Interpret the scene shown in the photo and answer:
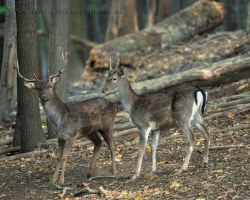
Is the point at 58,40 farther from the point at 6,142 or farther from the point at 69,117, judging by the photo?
the point at 69,117

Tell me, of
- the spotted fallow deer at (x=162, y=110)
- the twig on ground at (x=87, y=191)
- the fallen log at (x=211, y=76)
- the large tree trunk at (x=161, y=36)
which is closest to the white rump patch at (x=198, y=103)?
the spotted fallow deer at (x=162, y=110)

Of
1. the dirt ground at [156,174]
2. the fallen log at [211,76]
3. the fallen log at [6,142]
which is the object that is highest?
the fallen log at [211,76]

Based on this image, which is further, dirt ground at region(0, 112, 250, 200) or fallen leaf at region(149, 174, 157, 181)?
fallen leaf at region(149, 174, 157, 181)

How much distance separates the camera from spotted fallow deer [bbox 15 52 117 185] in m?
10.1

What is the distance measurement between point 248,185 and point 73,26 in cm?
1927

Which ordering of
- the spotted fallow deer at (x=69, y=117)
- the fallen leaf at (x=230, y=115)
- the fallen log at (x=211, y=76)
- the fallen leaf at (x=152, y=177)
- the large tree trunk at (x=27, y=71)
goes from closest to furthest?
the fallen leaf at (x=152, y=177) → the spotted fallow deer at (x=69, y=117) → the large tree trunk at (x=27, y=71) → the fallen leaf at (x=230, y=115) → the fallen log at (x=211, y=76)

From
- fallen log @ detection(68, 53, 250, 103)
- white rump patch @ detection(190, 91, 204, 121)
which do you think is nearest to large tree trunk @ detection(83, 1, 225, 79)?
fallen log @ detection(68, 53, 250, 103)

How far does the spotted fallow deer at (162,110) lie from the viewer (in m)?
9.67

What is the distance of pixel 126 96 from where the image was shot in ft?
33.6

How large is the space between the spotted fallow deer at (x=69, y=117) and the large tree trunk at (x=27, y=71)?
5.41 feet

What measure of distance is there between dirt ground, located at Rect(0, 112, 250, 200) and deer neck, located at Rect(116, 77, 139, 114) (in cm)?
110

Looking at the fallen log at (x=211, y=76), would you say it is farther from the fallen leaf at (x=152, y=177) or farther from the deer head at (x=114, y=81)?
the fallen leaf at (x=152, y=177)

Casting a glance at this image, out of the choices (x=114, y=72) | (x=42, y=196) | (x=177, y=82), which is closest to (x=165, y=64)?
(x=177, y=82)

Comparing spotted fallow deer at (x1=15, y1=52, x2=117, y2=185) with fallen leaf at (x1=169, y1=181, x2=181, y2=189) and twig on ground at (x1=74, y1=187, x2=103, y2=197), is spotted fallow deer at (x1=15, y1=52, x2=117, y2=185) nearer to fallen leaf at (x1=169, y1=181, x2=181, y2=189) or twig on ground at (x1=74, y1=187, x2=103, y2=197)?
twig on ground at (x1=74, y1=187, x2=103, y2=197)
